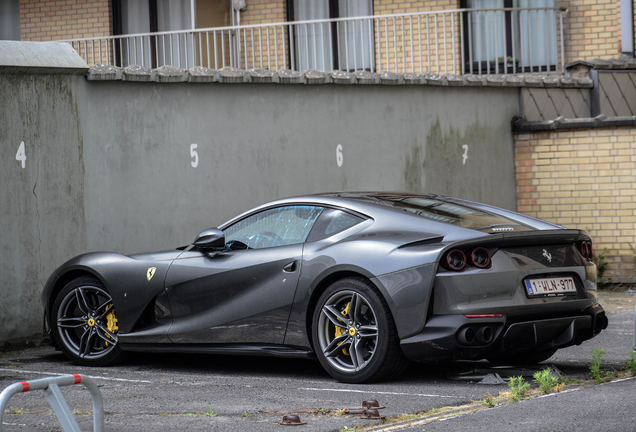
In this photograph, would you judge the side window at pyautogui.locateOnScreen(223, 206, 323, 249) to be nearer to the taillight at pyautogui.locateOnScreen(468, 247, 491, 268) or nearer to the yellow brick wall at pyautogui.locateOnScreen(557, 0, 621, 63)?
the taillight at pyautogui.locateOnScreen(468, 247, 491, 268)

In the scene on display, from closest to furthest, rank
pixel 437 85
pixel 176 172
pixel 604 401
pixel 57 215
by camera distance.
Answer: pixel 604 401 → pixel 57 215 → pixel 176 172 → pixel 437 85

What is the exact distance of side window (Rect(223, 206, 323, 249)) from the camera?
6348 mm

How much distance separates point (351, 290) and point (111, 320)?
89.5 inches

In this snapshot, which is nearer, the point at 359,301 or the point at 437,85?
the point at 359,301

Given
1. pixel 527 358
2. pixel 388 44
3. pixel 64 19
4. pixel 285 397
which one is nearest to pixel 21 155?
pixel 285 397

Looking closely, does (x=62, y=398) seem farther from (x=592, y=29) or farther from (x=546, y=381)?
(x=592, y=29)

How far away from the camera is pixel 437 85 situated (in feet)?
39.0

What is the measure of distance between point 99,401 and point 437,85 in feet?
29.5

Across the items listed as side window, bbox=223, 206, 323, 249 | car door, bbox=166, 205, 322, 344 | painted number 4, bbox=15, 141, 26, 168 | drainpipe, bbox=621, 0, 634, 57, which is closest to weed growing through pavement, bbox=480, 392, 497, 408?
car door, bbox=166, 205, 322, 344

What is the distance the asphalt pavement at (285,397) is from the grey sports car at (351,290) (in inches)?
9.4

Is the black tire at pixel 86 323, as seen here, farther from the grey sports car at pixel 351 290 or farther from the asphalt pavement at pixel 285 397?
the asphalt pavement at pixel 285 397

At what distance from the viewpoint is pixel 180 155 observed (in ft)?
30.7

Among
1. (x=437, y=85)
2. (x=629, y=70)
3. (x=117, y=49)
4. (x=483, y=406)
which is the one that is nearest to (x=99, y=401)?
(x=483, y=406)

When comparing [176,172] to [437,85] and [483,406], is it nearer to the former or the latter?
[437,85]
